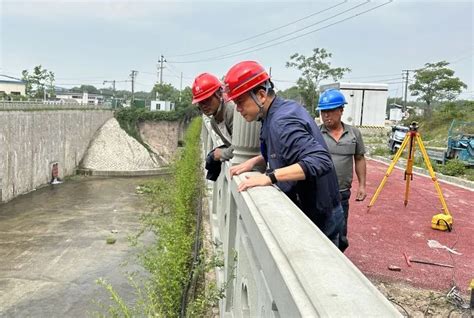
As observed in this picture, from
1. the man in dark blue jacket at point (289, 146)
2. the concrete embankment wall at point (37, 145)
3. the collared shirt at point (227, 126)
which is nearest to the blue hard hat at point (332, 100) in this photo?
the collared shirt at point (227, 126)

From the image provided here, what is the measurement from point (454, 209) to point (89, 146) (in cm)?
3185

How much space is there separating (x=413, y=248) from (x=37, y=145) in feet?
81.0

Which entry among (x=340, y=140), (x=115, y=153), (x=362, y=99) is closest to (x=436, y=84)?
(x=362, y=99)

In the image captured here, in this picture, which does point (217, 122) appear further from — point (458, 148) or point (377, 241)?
point (458, 148)

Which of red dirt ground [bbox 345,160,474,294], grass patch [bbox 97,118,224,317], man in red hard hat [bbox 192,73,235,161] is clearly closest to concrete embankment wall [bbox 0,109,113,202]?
grass patch [bbox 97,118,224,317]

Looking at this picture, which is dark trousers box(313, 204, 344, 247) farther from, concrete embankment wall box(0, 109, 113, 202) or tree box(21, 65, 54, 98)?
tree box(21, 65, 54, 98)

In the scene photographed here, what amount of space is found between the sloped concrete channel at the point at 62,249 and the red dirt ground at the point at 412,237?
19.8 feet

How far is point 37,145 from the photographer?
25797 millimetres

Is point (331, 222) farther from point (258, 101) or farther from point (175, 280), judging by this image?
point (175, 280)

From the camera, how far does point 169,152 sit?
42.8 metres

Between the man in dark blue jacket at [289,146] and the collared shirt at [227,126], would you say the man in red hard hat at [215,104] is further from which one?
the man in dark blue jacket at [289,146]

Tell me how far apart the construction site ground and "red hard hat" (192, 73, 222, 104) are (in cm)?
225

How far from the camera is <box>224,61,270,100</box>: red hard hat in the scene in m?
2.10

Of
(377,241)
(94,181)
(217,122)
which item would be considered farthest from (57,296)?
(94,181)
